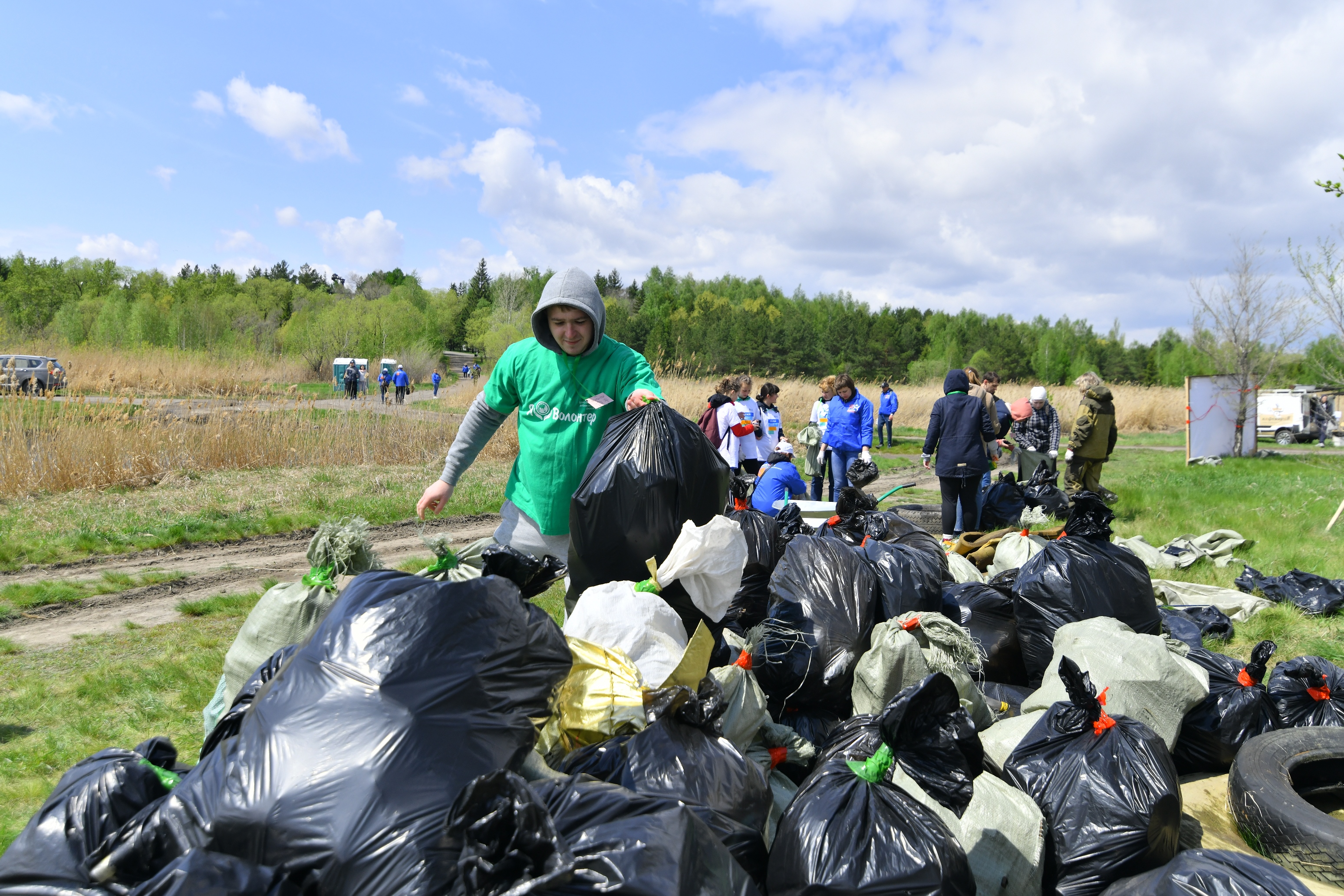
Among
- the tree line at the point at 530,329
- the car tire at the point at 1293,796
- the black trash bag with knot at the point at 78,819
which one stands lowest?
the car tire at the point at 1293,796

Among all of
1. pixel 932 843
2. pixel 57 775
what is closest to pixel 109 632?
pixel 57 775

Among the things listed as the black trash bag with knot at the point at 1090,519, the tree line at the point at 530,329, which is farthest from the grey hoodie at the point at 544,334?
the tree line at the point at 530,329

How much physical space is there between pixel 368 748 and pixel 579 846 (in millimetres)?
422

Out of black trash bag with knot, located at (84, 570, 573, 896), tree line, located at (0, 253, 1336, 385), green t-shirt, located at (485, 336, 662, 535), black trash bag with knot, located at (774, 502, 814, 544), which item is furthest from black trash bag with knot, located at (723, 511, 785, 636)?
tree line, located at (0, 253, 1336, 385)

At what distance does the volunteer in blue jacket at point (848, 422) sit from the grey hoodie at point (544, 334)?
5799 millimetres

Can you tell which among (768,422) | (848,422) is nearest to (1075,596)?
(848,422)

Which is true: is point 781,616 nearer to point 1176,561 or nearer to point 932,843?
point 932,843

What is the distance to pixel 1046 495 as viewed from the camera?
7652 mm

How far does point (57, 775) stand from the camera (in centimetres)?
285

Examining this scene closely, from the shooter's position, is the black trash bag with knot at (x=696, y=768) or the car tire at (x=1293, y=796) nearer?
the black trash bag with knot at (x=696, y=768)

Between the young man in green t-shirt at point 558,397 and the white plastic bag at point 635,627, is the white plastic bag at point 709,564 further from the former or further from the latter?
the young man in green t-shirt at point 558,397

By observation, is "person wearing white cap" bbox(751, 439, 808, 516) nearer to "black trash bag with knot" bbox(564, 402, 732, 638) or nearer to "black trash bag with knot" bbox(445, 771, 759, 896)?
"black trash bag with knot" bbox(564, 402, 732, 638)

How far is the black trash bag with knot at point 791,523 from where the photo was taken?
13.6ft

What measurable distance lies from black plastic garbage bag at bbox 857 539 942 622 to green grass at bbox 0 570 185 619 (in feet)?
18.0
